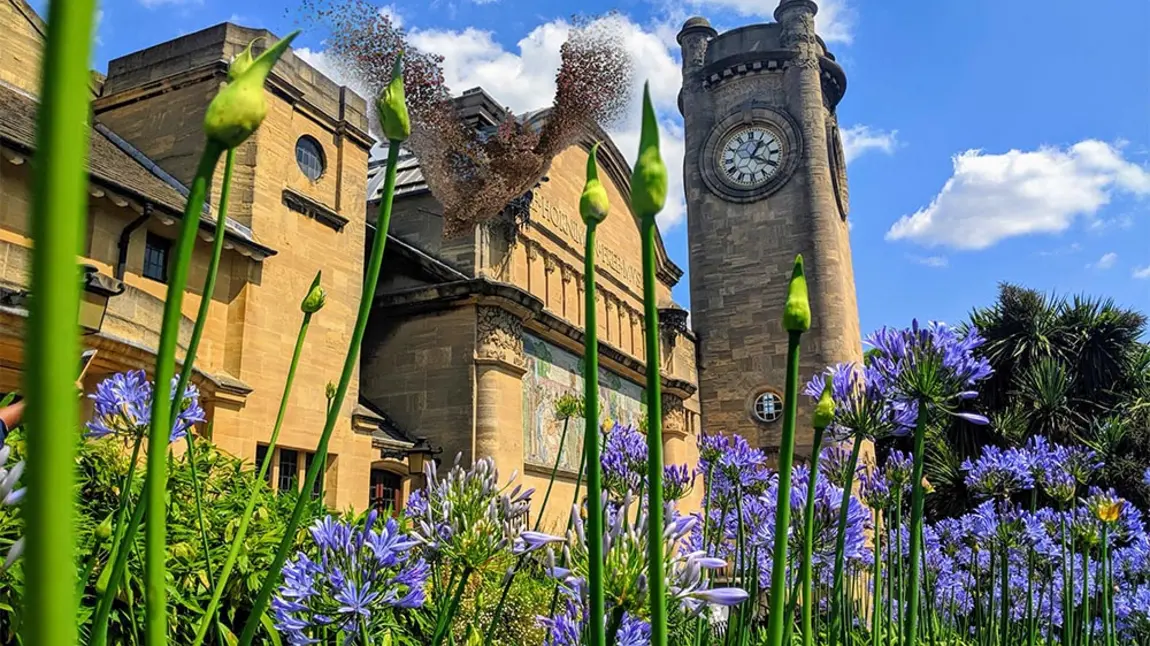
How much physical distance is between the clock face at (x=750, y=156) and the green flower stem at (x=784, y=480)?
90.1 ft

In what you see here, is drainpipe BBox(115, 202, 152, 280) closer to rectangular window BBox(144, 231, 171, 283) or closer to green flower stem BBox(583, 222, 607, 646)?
rectangular window BBox(144, 231, 171, 283)

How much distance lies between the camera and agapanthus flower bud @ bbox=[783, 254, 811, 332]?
0.80 metres

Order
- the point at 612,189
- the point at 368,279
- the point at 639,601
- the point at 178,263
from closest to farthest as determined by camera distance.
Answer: the point at 178,263 → the point at 368,279 → the point at 639,601 → the point at 612,189

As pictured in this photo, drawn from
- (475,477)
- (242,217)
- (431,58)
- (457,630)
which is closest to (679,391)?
(431,58)

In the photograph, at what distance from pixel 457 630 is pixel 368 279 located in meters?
3.49

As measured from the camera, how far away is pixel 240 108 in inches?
19.6

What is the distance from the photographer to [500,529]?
1753mm

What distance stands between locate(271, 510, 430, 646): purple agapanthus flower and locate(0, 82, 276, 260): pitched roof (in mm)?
8466

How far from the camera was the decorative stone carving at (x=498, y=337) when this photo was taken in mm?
15656

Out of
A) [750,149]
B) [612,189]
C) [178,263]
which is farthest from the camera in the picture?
[750,149]

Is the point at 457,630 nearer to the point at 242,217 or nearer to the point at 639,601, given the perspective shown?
the point at 639,601

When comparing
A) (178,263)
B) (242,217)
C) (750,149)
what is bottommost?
(178,263)

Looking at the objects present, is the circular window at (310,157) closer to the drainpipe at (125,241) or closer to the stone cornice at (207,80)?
the stone cornice at (207,80)

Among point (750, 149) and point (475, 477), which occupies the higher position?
point (750, 149)
